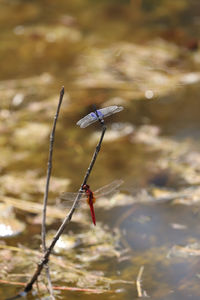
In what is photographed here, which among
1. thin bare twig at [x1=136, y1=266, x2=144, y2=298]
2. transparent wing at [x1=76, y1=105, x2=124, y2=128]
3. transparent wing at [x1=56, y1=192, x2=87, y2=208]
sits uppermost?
transparent wing at [x1=76, y1=105, x2=124, y2=128]

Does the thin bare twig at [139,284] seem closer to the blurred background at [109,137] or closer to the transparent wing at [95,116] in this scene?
the blurred background at [109,137]

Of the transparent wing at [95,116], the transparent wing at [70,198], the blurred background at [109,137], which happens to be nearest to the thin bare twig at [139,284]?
the blurred background at [109,137]

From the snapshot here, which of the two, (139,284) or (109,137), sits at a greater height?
(109,137)

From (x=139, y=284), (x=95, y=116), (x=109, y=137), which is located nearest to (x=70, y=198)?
(x=95, y=116)

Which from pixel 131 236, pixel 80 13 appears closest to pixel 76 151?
pixel 131 236

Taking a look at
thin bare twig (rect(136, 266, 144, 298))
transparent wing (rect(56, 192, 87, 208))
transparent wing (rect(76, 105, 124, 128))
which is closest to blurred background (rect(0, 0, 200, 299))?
thin bare twig (rect(136, 266, 144, 298))

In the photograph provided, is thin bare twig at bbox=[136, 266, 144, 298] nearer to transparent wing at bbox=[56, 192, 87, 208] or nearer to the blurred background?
the blurred background

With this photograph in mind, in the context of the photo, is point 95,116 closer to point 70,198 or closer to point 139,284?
point 70,198

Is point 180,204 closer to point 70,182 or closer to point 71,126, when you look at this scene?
point 70,182

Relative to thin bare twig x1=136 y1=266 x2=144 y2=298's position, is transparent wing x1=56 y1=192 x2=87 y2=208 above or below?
above
